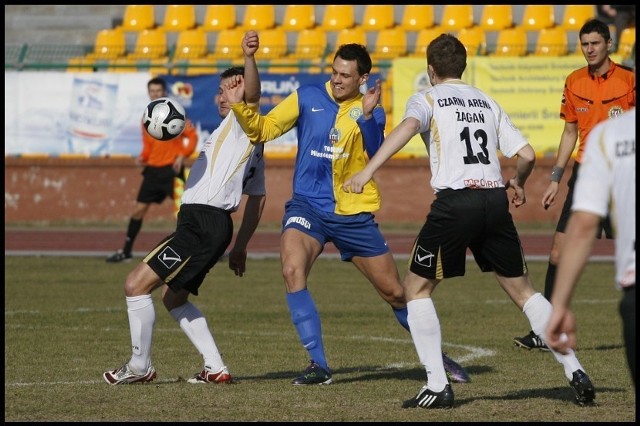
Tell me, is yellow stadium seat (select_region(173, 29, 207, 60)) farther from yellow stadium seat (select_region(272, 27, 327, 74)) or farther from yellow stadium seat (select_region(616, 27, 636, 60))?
yellow stadium seat (select_region(616, 27, 636, 60))

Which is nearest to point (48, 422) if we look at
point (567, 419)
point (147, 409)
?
point (147, 409)

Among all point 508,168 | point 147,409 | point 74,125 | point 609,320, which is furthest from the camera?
point 74,125

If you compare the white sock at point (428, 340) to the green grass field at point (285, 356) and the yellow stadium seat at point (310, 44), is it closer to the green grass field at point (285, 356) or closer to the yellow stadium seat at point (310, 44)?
the green grass field at point (285, 356)

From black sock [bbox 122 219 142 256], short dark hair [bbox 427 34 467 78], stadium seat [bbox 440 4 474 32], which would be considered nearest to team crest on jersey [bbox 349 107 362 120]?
short dark hair [bbox 427 34 467 78]

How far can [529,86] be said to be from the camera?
24344 mm

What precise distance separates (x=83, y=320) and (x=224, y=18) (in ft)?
57.0

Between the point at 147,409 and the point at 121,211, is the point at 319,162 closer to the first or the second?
the point at 147,409

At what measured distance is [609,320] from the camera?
41.2 feet

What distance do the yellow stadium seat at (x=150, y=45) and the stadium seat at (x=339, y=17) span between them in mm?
3519

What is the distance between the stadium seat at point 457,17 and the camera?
27203 mm

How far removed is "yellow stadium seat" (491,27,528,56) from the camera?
82.5ft

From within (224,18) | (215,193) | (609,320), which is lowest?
(609,320)

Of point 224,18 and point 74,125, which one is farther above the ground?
point 224,18

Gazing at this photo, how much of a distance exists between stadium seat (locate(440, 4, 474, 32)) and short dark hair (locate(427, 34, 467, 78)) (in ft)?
64.3
